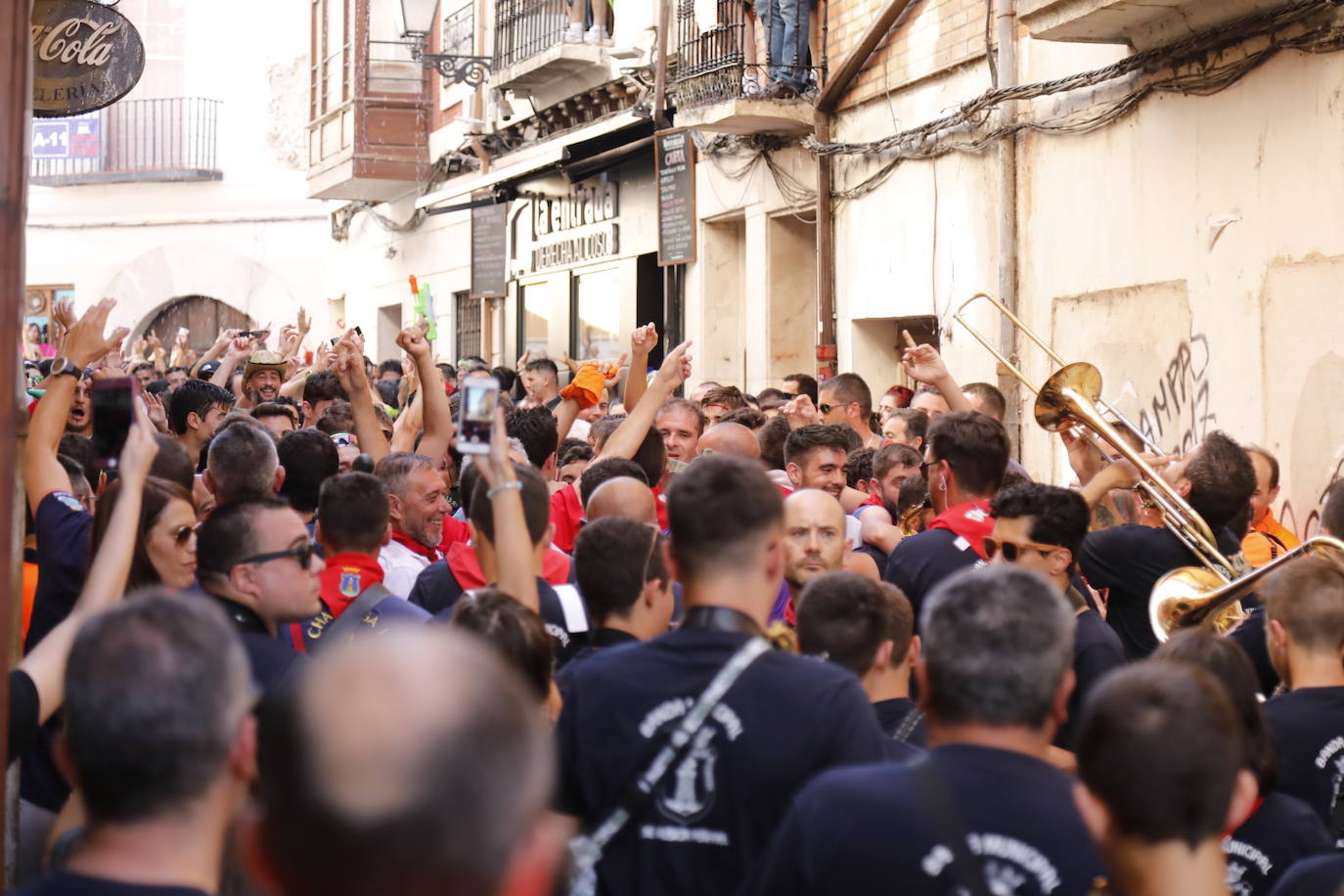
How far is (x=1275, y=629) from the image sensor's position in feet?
12.3

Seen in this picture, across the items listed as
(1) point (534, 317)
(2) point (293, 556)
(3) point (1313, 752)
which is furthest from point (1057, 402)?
(1) point (534, 317)

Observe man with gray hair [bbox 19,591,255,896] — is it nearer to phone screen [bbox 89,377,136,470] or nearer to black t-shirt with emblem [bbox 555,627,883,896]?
black t-shirt with emblem [bbox 555,627,883,896]

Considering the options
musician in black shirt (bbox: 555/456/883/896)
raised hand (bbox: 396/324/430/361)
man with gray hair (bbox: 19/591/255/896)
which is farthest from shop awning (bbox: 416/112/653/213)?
man with gray hair (bbox: 19/591/255/896)

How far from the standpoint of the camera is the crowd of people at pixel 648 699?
53.1 inches

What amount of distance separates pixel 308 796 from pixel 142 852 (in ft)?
2.54

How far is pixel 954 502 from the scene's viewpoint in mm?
5344

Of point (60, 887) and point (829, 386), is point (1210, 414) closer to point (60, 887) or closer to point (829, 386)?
point (829, 386)

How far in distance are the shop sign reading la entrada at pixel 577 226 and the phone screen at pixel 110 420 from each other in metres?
14.5

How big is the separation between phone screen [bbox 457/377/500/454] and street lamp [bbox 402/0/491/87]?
14.4 metres

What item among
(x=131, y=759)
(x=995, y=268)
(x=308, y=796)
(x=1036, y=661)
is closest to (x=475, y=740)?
(x=308, y=796)

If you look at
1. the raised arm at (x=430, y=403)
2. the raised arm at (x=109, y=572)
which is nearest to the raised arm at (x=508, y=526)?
the raised arm at (x=109, y=572)

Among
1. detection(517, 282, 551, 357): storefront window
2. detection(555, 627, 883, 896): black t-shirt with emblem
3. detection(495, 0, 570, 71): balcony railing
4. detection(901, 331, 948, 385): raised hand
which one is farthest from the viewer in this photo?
detection(517, 282, 551, 357): storefront window

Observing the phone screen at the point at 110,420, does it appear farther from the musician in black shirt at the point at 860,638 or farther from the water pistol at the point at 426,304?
the water pistol at the point at 426,304

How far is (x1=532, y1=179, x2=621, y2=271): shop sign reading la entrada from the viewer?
1817cm
